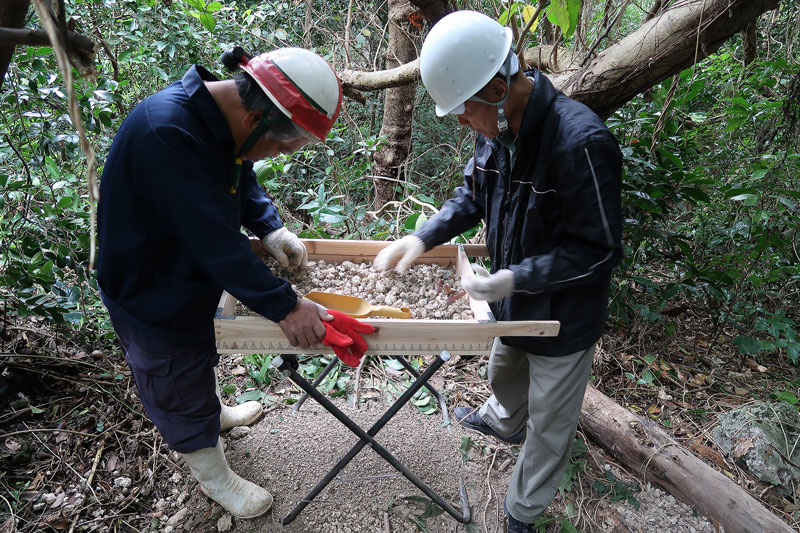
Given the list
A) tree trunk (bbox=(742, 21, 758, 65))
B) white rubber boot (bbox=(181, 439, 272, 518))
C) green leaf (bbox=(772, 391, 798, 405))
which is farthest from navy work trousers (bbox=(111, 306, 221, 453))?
tree trunk (bbox=(742, 21, 758, 65))

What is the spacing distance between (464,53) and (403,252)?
0.81 metres

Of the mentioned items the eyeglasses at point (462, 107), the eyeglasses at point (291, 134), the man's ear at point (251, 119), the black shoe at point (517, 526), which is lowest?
the black shoe at point (517, 526)

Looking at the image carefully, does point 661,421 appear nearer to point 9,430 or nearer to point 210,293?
point 210,293

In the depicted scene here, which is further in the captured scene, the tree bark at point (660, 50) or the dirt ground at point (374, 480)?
the dirt ground at point (374, 480)

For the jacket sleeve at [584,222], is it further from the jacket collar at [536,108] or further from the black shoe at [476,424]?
the black shoe at [476,424]

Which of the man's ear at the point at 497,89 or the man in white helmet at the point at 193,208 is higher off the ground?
the man's ear at the point at 497,89

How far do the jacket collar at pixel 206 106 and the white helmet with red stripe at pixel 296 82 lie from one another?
0.48ft

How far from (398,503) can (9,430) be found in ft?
6.53

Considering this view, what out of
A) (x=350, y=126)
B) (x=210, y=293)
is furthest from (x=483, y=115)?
(x=350, y=126)

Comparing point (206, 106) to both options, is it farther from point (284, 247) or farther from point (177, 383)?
point (177, 383)

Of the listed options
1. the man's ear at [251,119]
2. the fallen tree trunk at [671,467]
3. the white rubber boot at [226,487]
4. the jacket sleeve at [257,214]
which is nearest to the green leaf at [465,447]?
the fallen tree trunk at [671,467]

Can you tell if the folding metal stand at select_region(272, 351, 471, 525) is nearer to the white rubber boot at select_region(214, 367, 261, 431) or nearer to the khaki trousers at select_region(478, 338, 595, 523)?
the khaki trousers at select_region(478, 338, 595, 523)

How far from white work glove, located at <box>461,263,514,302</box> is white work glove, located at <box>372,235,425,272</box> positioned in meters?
0.40

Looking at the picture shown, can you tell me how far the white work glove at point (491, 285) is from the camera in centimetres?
151
